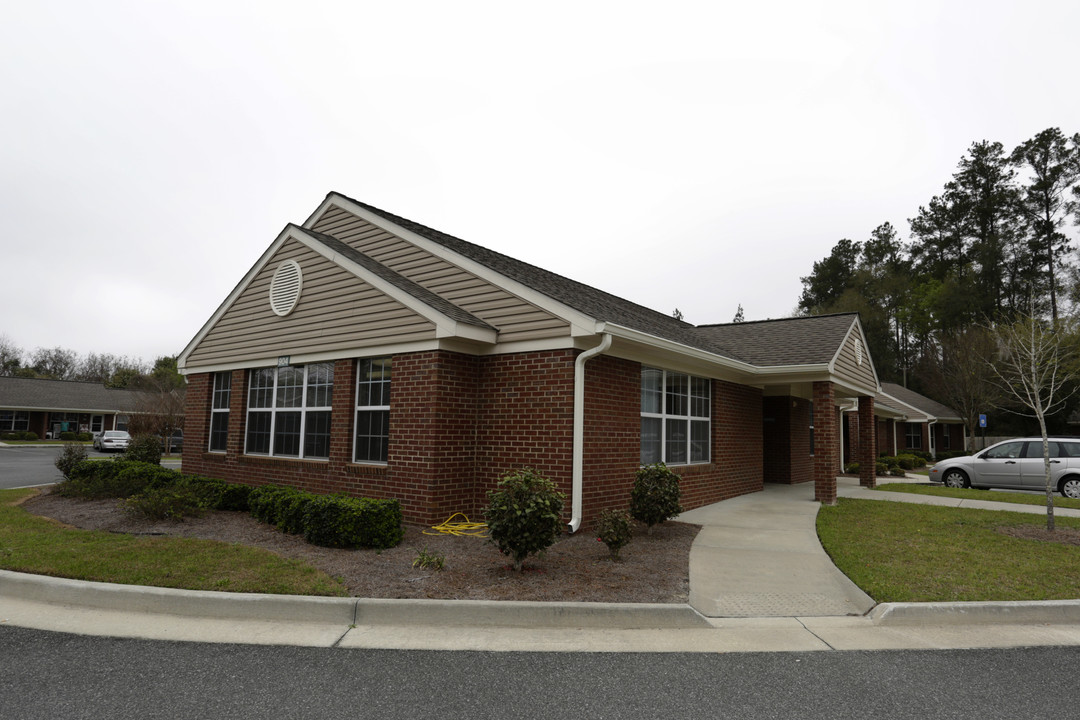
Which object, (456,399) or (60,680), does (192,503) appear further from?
(60,680)

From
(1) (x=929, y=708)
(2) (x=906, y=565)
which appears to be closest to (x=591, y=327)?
(2) (x=906, y=565)

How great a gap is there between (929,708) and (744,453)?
10.3 meters

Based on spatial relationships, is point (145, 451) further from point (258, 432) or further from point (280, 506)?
point (280, 506)

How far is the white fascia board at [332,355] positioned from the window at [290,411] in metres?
0.18

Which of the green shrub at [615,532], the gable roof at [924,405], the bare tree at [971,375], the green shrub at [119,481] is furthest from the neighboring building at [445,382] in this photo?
the gable roof at [924,405]

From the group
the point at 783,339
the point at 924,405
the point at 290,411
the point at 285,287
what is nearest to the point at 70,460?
the point at 290,411

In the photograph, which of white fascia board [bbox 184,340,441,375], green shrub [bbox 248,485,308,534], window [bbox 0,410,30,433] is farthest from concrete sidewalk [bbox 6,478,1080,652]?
window [bbox 0,410,30,433]

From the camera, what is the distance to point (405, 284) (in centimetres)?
987

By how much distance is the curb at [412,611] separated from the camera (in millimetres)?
4996

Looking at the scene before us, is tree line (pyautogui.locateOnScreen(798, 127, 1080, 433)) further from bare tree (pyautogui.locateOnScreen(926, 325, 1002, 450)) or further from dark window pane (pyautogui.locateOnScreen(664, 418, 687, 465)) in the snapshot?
dark window pane (pyautogui.locateOnScreen(664, 418, 687, 465))

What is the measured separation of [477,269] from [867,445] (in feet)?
42.7

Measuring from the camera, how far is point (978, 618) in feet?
17.8

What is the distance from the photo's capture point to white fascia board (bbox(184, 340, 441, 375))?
9.05 metres

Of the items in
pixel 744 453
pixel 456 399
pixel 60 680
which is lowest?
pixel 60 680
